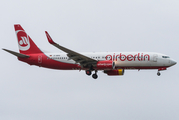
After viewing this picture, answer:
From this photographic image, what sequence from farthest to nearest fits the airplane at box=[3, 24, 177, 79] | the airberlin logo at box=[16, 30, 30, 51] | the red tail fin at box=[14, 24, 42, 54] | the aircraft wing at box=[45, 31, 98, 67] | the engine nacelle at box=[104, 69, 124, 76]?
1. the airberlin logo at box=[16, 30, 30, 51]
2. the red tail fin at box=[14, 24, 42, 54]
3. the engine nacelle at box=[104, 69, 124, 76]
4. the airplane at box=[3, 24, 177, 79]
5. the aircraft wing at box=[45, 31, 98, 67]

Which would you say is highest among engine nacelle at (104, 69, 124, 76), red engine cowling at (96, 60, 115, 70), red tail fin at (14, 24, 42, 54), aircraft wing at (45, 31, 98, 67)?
red tail fin at (14, 24, 42, 54)

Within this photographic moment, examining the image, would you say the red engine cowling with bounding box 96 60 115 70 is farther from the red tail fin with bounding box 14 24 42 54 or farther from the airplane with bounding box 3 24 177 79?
the red tail fin with bounding box 14 24 42 54

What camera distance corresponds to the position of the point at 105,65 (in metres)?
60.6

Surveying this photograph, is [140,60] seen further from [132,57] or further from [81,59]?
[81,59]

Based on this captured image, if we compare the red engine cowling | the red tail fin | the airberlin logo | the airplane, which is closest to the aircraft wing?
the airplane

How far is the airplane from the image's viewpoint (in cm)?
6116

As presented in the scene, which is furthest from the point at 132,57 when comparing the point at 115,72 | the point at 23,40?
the point at 23,40

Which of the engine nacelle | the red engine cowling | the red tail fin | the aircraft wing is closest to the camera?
the aircraft wing

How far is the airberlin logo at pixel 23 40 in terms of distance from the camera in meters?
69.1

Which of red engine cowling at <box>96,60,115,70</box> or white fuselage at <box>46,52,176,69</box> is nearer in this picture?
red engine cowling at <box>96,60,115,70</box>

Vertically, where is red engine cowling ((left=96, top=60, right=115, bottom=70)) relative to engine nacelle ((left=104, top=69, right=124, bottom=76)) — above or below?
above

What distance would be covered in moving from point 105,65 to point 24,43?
17.3 meters

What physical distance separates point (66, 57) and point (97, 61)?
6.25 meters

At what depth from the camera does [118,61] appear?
62094 mm
